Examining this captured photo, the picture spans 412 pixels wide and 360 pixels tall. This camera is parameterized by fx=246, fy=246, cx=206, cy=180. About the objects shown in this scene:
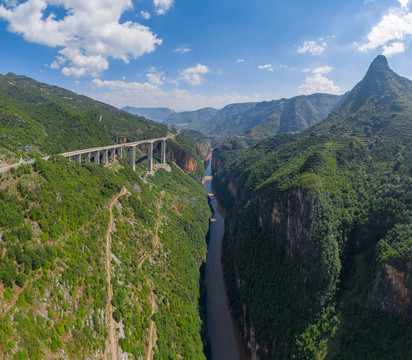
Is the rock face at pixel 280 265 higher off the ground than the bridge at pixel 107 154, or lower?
lower

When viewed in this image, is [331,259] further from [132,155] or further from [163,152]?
[163,152]

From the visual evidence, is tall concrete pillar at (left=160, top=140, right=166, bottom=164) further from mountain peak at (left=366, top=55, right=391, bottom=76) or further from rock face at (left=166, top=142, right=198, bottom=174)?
mountain peak at (left=366, top=55, right=391, bottom=76)

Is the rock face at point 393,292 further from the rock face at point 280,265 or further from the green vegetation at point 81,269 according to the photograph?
the green vegetation at point 81,269

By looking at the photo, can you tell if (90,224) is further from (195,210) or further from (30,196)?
(195,210)

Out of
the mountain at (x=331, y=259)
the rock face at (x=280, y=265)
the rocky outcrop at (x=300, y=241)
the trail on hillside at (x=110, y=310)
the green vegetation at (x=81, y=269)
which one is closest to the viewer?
the green vegetation at (x=81, y=269)

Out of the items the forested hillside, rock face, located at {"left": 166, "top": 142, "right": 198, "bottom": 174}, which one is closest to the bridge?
the forested hillside

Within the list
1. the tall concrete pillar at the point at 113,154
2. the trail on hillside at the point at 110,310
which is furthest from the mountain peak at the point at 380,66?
the trail on hillside at the point at 110,310
